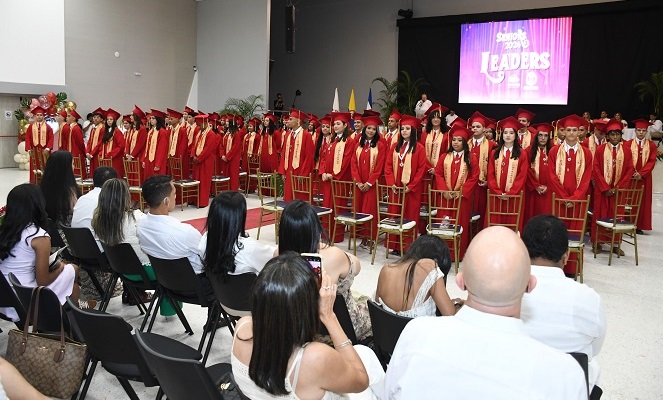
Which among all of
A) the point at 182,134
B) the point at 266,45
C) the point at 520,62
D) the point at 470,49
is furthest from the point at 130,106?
the point at 520,62

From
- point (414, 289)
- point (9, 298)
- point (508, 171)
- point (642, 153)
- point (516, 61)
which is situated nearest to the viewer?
point (414, 289)

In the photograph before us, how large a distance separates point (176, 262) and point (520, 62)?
13691 mm

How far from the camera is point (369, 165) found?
273 inches

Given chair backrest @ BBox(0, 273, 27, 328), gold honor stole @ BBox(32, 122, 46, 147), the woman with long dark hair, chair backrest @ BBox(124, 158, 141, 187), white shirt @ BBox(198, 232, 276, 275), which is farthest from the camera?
gold honor stole @ BBox(32, 122, 46, 147)

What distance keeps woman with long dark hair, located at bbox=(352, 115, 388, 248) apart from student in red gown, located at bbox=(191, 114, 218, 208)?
360 cm

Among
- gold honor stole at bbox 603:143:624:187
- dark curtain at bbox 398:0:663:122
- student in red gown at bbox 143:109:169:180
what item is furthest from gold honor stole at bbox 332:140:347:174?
dark curtain at bbox 398:0:663:122

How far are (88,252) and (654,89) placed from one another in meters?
13.0

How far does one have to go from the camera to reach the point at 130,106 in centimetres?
1605

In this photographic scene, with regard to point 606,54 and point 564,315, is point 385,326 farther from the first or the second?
point 606,54

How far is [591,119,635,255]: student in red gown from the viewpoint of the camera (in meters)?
6.99

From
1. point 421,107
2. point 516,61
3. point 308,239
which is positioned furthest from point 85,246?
point 516,61

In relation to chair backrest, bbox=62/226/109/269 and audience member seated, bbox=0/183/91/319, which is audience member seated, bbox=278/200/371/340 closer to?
audience member seated, bbox=0/183/91/319

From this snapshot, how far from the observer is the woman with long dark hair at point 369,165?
6871mm

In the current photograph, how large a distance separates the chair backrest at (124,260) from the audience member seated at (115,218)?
2.1 inches
